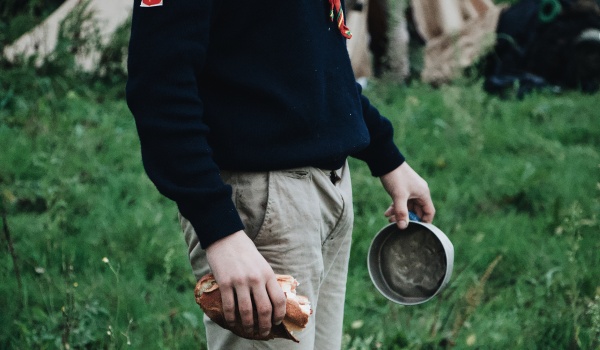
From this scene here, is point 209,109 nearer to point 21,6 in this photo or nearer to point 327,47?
point 327,47

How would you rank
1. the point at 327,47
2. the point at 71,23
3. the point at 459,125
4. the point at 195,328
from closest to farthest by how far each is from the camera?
the point at 327,47 < the point at 195,328 < the point at 459,125 < the point at 71,23

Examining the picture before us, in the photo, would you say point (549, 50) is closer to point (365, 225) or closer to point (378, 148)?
point (365, 225)

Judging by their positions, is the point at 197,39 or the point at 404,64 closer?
the point at 197,39

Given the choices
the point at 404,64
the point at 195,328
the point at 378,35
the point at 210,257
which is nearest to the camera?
the point at 210,257

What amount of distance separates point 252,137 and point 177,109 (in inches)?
7.7

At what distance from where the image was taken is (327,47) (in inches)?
59.2

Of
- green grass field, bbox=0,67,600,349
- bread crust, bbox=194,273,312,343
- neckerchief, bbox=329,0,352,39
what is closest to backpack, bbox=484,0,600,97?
green grass field, bbox=0,67,600,349

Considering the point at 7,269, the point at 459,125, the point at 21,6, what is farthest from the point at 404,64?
the point at 7,269

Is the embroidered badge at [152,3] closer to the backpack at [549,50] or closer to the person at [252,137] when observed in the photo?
the person at [252,137]

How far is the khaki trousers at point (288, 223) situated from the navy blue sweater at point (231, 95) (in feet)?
0.10

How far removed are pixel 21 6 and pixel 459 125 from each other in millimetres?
4758

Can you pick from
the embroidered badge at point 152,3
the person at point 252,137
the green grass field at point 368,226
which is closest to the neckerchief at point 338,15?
the person at point 252,137

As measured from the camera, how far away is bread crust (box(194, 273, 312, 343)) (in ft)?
4.26

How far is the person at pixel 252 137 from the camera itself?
1246 mm
